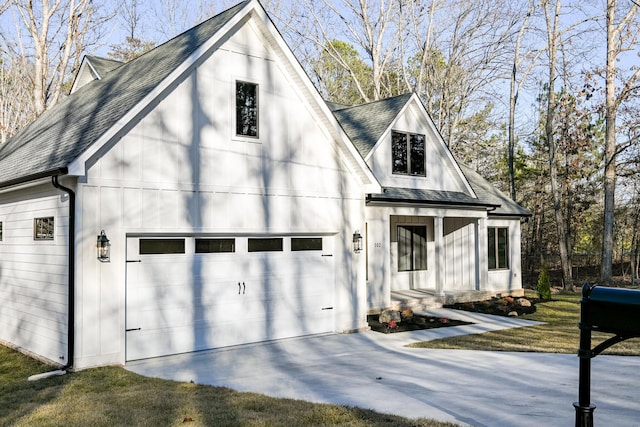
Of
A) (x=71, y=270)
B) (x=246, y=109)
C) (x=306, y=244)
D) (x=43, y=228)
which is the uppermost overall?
(x=246, y=109)

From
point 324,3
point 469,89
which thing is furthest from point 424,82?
point 324,3

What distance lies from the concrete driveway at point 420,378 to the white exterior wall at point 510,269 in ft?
28.0

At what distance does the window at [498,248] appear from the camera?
774 inches

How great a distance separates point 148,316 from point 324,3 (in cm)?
2373

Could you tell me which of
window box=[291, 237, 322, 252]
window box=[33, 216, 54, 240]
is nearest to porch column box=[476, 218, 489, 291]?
window box=[291, 237, 322, 252]

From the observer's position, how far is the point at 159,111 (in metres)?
9.80

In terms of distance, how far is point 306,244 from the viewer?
12031 mm

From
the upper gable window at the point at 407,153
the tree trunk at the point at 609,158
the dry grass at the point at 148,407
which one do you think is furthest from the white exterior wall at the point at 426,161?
the dry grass at the point at 148,407

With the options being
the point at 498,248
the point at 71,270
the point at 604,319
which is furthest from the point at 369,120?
the point at 604,319

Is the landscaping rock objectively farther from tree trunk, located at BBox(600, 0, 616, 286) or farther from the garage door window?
tree trunk, located at BBox(600, 0, 616, 286)

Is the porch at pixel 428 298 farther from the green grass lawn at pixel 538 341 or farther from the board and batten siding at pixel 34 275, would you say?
the board and batten siding at pixel 34 275

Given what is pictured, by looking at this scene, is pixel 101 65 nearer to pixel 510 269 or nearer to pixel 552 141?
pixel 510 269

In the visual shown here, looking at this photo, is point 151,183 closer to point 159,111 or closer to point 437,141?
point 159,111

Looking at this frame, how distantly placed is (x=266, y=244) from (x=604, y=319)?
7767 millimetres
